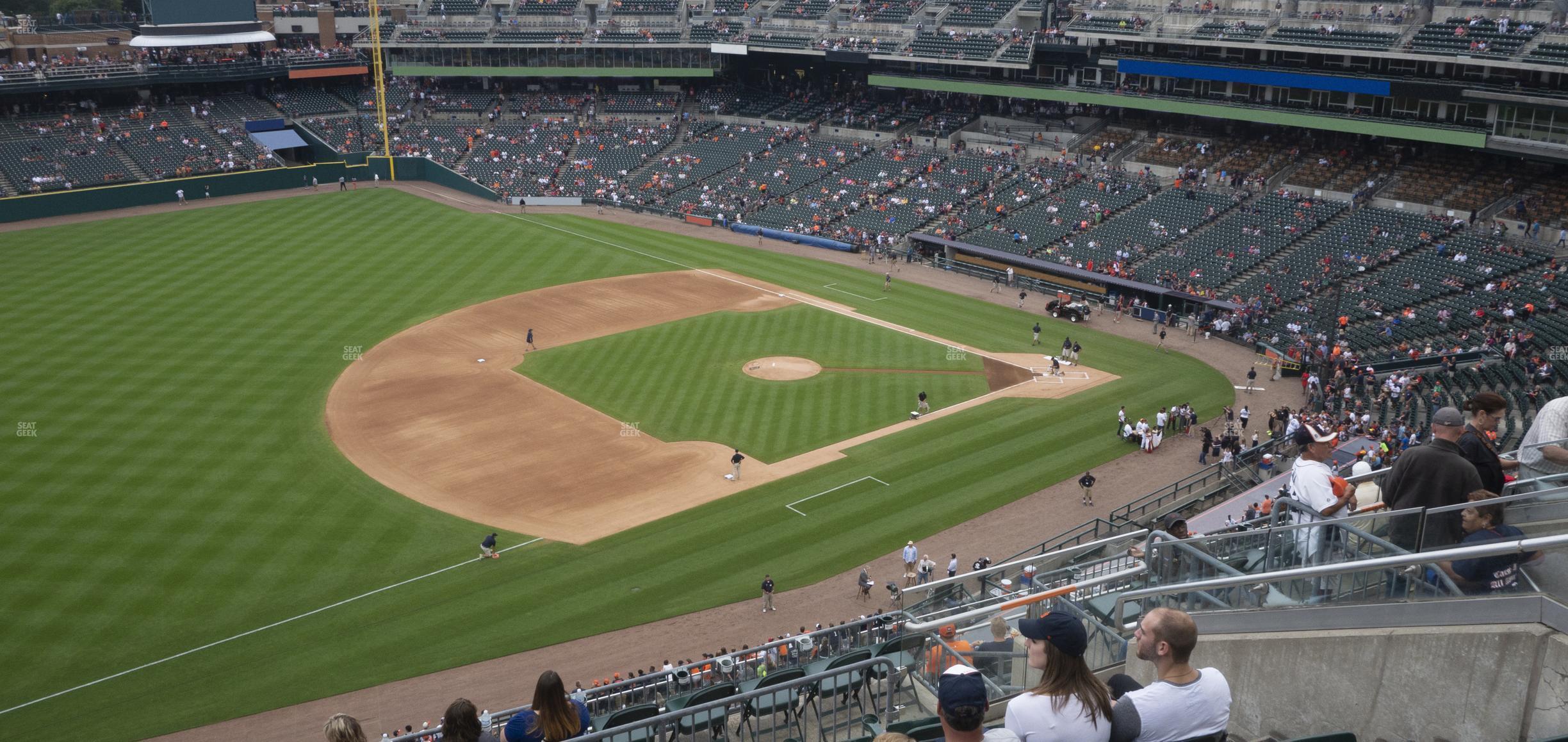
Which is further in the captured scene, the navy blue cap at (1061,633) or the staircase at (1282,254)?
the staircase at (1282,254)

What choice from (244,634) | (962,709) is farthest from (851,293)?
(962,709)

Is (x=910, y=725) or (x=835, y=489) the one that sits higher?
(x=910, y=725)

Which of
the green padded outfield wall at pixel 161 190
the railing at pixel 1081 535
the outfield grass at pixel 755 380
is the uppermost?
the green padded outfield wall at pixel 161 190

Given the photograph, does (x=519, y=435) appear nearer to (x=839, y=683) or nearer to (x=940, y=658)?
(x=839, y=683)

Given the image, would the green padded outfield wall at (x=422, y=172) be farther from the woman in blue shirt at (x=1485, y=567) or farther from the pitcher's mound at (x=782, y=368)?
the woman in blue shirt at (x=1485, y=567)

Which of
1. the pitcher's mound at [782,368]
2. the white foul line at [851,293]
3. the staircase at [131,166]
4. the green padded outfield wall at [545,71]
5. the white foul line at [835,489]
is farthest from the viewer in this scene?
the green padded outfield wall at [545,71]

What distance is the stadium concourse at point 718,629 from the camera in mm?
22766

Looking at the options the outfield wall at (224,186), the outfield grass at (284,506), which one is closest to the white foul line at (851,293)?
the outfield grass at (284,506)

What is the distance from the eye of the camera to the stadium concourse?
22766 mm

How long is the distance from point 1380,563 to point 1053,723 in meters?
3.84

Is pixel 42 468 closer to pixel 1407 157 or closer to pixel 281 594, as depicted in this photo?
pixel 281 594

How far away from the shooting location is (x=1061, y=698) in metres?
6.68

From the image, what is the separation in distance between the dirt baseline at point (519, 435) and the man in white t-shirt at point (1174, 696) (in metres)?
24.5

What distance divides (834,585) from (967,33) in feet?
167
